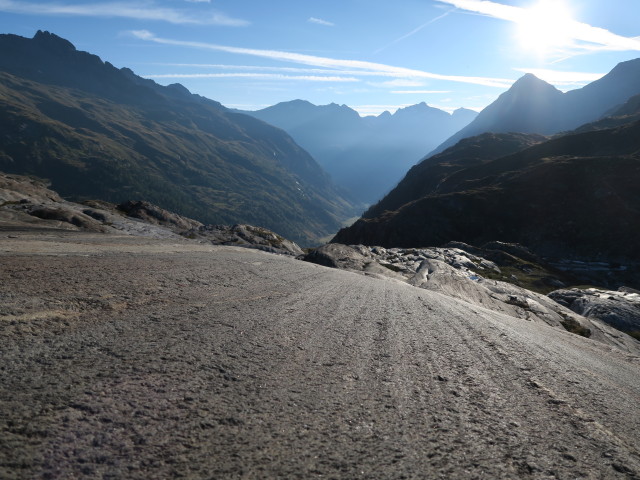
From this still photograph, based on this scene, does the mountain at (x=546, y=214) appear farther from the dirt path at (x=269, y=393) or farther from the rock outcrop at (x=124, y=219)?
the dirt path at (x=269, y=393)

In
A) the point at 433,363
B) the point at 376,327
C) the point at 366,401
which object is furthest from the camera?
the point at 376,327

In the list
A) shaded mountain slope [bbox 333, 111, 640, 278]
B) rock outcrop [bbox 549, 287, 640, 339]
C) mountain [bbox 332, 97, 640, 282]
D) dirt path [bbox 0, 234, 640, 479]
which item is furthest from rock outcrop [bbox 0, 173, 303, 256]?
mountain [bbox 332, 97, 640, 282]

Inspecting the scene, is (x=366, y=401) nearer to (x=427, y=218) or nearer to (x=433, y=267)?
(x=433, y=267)

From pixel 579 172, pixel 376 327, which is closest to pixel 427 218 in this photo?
pixel 579 172

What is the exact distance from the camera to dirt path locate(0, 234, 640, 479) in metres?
3.89

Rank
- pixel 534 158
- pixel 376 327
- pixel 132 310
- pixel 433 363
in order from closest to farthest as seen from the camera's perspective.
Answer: pixel 433 363, pixel 132 310, pixel 376 327, pixel 534 158

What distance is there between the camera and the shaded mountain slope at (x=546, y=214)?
3693 inches

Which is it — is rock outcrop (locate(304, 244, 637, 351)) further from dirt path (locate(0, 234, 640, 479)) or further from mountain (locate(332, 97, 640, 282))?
mountain (locate(332, 97, 640, 282))

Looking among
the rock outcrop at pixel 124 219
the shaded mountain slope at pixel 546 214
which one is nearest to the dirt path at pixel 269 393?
the rock outcrop at pixel 124 219

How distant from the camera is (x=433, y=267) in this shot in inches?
1426

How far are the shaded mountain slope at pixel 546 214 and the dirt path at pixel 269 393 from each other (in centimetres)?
10374

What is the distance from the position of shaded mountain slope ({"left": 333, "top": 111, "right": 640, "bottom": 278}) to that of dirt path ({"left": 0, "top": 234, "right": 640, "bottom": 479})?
4084 inches

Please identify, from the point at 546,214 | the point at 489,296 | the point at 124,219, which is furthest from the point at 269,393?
the point at 546,214

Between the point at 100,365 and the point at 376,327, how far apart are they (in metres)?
6.01
